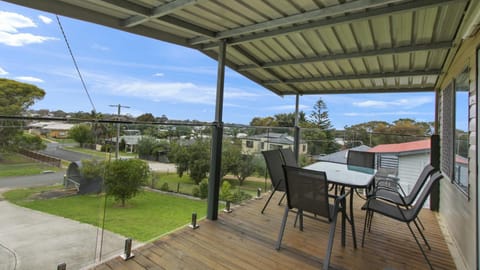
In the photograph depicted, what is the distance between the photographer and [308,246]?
2613 mm

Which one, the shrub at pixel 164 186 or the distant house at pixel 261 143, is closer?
the distant house at pixel 261 143

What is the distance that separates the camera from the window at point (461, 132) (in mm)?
2473

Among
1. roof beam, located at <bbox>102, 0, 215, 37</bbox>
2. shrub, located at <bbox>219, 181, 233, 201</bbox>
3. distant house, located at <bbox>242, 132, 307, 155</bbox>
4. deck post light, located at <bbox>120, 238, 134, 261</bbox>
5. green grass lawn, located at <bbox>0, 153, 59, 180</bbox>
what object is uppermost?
roof beam, located at <bbox>102, 0, 215, 37</bbox>

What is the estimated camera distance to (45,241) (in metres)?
2.23

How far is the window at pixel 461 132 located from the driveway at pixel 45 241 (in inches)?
142

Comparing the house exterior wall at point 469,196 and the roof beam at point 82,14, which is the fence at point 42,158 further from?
the house exterior wall at point 469,196

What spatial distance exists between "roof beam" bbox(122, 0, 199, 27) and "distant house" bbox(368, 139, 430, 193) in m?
4.74

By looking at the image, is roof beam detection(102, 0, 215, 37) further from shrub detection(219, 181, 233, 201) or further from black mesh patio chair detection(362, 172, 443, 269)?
black mesh patio chair detection(362, 172, 443, 269)

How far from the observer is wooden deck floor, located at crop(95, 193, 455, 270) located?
224cm

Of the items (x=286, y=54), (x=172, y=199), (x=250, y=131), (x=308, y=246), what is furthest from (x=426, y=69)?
(x=172, y=199)

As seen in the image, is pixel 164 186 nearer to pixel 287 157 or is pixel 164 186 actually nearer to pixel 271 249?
pixel 287 157

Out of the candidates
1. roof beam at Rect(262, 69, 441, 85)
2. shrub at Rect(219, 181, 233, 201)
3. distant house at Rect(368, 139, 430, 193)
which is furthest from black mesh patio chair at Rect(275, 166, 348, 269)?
distant house at Rect(368, 139, 430, 193)

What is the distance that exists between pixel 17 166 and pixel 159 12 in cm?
170

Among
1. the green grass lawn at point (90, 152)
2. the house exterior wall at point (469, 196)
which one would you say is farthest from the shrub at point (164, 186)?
the house exterior wall at point (469, 196)
